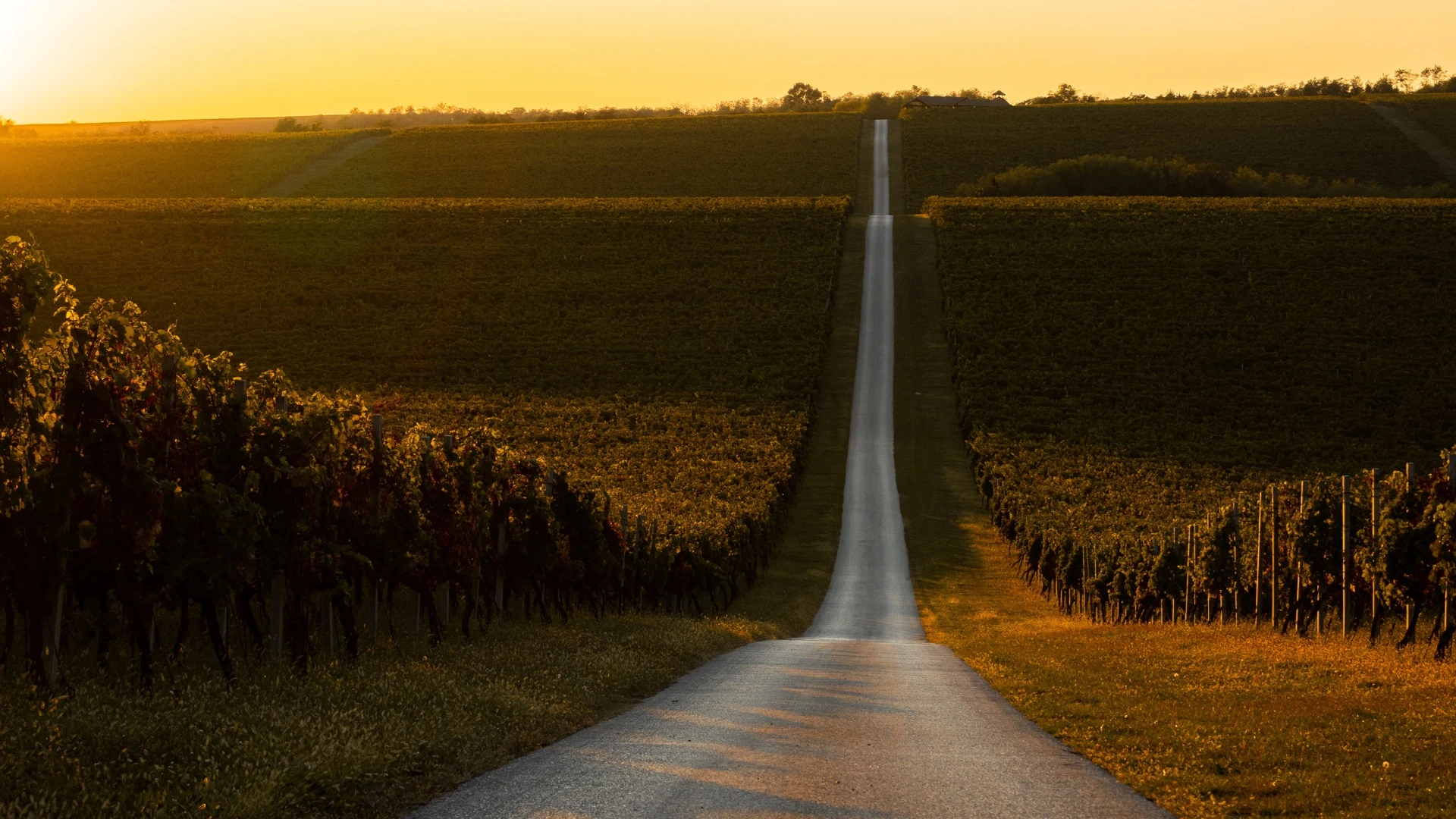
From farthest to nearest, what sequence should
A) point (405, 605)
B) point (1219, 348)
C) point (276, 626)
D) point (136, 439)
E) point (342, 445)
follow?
1. point (1219, 348)
2. point (405, 605)
3. point (342, 445)
4. point (276, 626)
5. point (136, 439)

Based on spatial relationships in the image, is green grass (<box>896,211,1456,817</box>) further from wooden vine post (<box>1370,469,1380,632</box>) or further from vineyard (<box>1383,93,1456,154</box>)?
vineyard (<box>1383,93,1456,154</box>)

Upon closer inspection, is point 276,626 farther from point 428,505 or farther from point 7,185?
point 7,185

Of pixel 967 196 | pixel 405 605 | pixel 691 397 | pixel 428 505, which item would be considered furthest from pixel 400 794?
pixel 967 196

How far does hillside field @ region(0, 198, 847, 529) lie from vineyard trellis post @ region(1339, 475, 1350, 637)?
2866cm

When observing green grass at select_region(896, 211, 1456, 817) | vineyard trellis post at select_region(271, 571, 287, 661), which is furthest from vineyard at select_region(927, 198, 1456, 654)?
vineyard trellis post at select_region(271, 571, 287, 661)

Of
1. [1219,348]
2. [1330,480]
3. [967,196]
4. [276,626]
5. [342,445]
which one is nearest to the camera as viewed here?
[276,626]

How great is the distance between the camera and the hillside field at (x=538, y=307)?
68.4 m

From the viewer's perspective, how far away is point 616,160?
14925 centimetres

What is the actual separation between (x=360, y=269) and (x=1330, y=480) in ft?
274

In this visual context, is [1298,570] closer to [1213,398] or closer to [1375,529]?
[1375,529]

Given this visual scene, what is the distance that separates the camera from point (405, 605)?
22.8m

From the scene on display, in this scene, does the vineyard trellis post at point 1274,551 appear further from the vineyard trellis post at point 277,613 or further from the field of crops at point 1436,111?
the field of crops at point 1436,111

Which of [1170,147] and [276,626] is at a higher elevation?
[1170,147]

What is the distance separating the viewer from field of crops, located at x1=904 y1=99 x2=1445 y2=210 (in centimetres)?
13850
